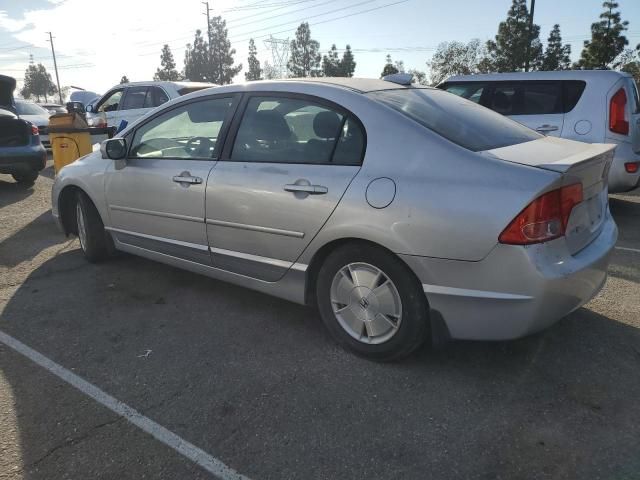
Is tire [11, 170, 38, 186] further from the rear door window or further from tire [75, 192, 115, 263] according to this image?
tire [75, 192, 115, 263]

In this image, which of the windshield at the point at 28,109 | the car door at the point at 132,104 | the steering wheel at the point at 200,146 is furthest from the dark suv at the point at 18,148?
the windshield at the point at 28,109

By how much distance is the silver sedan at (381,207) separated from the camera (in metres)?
2.43

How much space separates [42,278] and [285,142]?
269 centimetres

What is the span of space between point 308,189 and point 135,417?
1.50 m

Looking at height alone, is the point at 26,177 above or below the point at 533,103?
below

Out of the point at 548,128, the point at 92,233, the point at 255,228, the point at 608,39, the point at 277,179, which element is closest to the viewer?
the point at 277,179

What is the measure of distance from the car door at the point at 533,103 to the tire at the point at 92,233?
462cm

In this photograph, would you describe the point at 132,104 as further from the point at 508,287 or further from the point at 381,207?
the point at 508,287

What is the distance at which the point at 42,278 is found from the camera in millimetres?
4441

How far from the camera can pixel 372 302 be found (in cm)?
284

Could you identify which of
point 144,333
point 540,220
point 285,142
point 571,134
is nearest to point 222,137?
point 285,142

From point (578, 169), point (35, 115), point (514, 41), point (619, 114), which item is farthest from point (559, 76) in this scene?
point (514, 41)

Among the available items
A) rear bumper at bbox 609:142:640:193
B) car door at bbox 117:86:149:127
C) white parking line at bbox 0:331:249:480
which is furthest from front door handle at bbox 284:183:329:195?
car door at bbox 117:86:149:127

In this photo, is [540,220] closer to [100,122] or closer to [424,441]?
[424,441]
